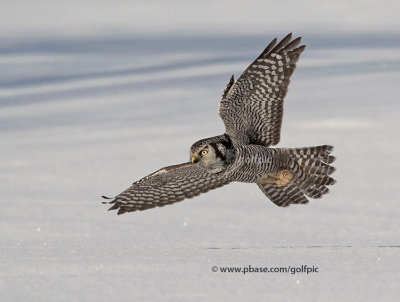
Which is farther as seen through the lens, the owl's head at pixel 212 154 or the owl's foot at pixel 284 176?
the owl's foot at pixel 284 176

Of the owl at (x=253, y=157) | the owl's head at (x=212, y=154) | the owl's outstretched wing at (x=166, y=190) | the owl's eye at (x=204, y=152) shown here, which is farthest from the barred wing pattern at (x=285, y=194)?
the owl's eye at (x=204, y=152)

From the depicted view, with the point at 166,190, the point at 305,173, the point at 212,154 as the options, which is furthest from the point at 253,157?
the point at 166,190

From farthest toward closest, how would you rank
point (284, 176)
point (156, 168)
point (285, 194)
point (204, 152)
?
1. point (156, 168)
2. point (285, 194)
3. point (284, 176)
4. point (204, 152)

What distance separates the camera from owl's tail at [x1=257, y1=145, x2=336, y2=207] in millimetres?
6945

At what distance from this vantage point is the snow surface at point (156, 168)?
5.73m

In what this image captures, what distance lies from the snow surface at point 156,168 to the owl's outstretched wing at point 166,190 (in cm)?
16

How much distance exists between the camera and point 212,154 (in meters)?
6.41

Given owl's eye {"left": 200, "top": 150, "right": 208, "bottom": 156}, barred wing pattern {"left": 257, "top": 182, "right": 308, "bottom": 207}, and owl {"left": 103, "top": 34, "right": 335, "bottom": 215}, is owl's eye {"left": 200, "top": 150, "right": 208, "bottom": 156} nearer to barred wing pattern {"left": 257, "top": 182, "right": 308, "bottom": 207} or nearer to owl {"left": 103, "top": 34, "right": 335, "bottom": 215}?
owl {"left": 103, "top": 34, "right": 335, "bottom": 215}

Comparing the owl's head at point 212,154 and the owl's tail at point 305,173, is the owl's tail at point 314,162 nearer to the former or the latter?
the owl's tail at point 305,173

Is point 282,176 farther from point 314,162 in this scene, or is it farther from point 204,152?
point 204,152

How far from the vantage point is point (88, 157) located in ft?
31.3

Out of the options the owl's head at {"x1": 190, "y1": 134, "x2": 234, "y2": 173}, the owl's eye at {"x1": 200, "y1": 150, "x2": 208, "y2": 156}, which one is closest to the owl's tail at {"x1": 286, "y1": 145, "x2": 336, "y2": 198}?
the owl's head at {"x1": 190, "y1": 134, "x2": 234, "y2": 173}

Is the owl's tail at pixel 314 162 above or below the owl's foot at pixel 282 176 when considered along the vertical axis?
above

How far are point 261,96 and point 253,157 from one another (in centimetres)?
38
